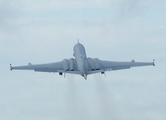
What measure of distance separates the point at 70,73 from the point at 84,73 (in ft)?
14.2

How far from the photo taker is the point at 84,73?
199 meters

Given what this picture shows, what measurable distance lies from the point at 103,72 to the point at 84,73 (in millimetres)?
5505

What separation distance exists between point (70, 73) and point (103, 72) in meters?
9.70

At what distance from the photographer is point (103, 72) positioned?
199 meters

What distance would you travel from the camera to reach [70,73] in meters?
197
